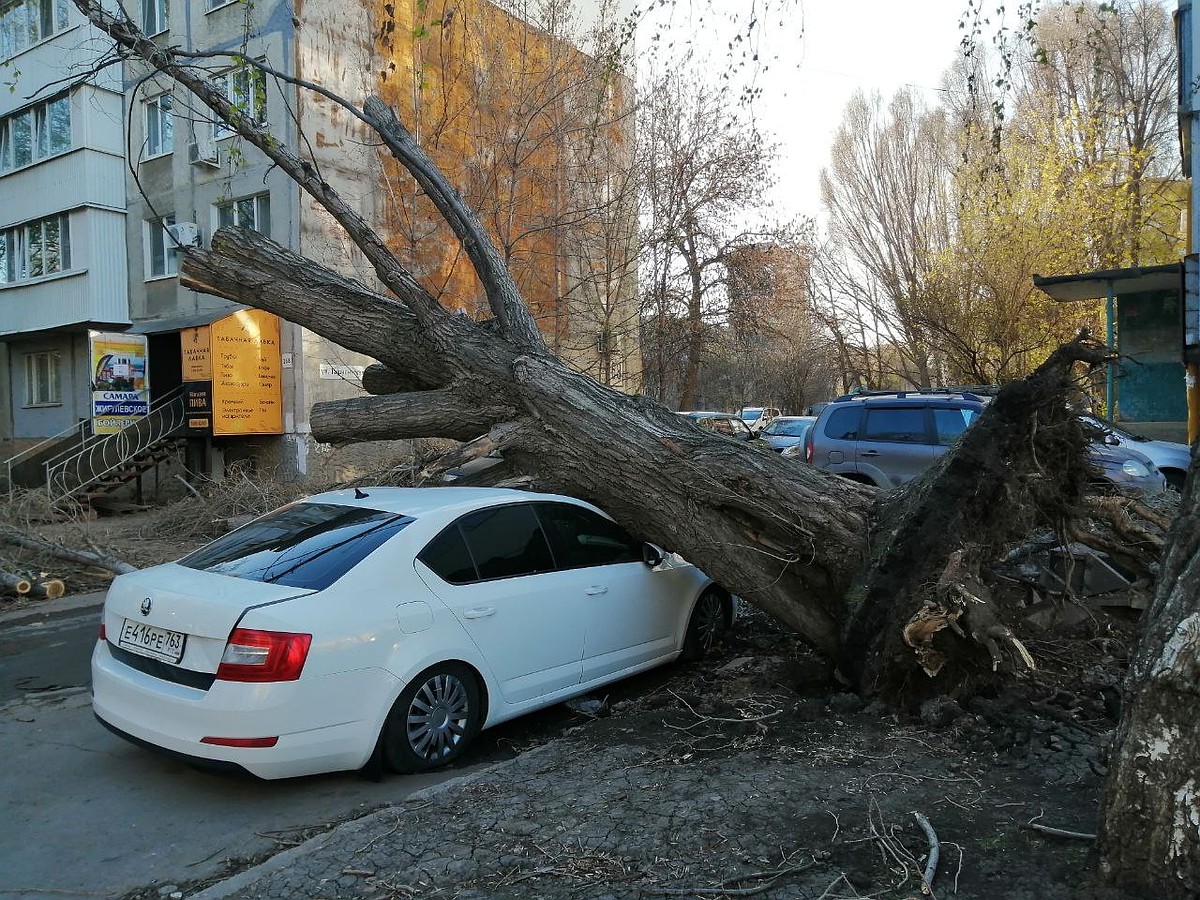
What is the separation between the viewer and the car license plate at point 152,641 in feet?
13.6

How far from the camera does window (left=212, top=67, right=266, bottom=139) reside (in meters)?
7.50

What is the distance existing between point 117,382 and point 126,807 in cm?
1794

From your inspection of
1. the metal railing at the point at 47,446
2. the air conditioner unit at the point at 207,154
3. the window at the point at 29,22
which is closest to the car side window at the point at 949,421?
the air conditioner unit at the point at 207,154

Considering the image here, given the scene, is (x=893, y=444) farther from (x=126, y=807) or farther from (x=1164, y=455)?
(x=126, y=807)

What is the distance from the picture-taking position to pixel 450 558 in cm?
483

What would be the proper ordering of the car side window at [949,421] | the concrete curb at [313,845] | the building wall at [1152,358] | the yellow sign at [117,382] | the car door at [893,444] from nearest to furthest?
the concrete curb at [313,845] → the car side window at [949,421] → the car door at [893,444] → the building wall at [1152,358] → the yellow sign at [117,382]

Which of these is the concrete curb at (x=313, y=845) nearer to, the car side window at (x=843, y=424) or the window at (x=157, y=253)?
the car side window at (x=843, y=424)

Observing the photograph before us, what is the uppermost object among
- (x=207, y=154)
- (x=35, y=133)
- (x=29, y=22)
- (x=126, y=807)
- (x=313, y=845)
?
(x=29, y=22)

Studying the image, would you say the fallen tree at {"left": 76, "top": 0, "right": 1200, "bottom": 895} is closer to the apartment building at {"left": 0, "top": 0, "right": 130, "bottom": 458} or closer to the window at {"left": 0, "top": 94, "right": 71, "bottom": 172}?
the apartment building at {"left": 0, "top": 0, "right": 130, "bottom": 458}

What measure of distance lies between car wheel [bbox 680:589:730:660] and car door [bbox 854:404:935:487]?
6.17 m

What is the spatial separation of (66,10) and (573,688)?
2508cm

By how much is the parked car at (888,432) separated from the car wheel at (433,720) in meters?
8.66

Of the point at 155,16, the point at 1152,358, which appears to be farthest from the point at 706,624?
the point at 155,16

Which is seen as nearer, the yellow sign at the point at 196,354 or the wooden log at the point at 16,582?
the wooden log at the point at 16,582
